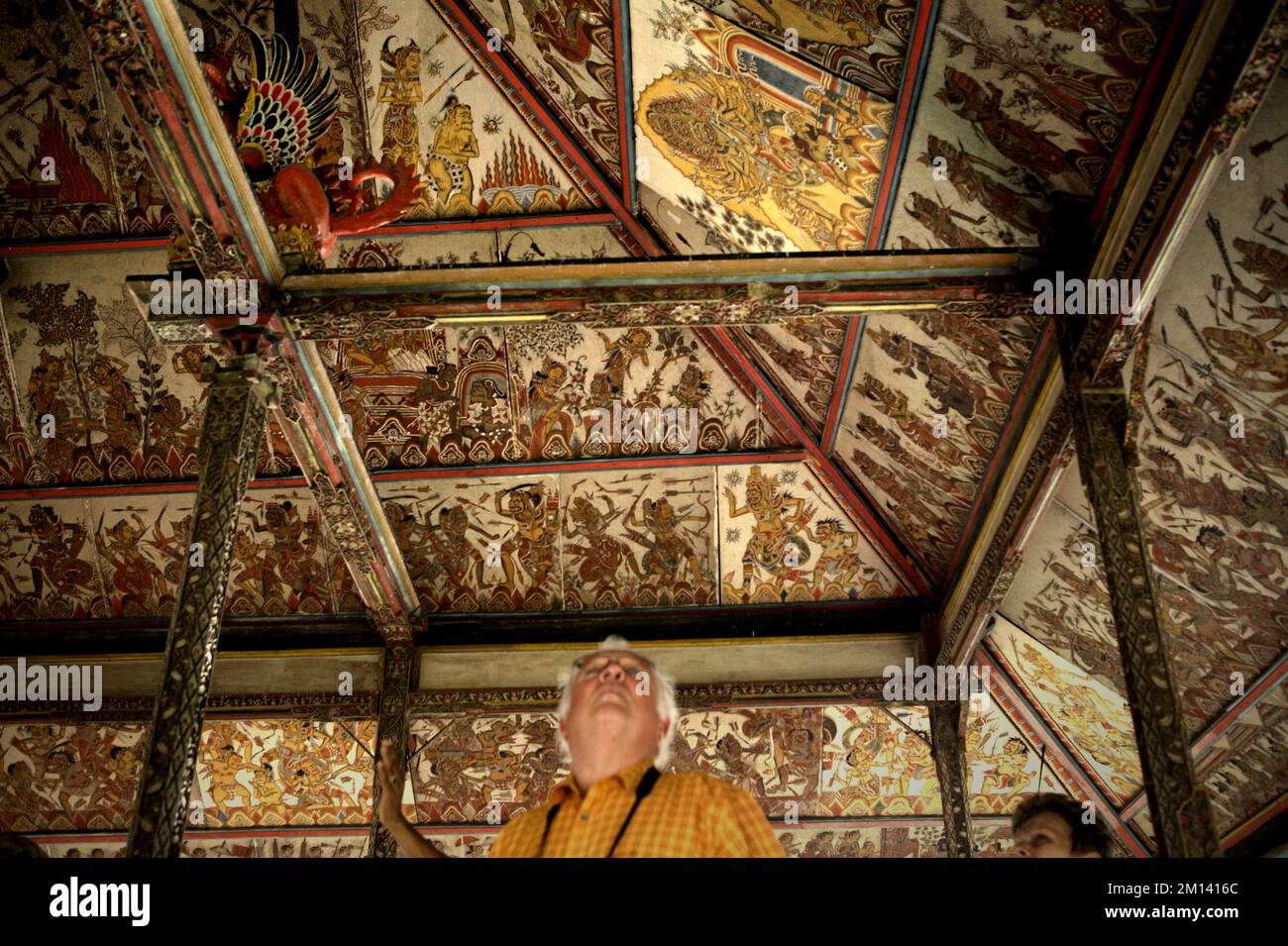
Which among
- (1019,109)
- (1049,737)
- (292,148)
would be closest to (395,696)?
(292,148)

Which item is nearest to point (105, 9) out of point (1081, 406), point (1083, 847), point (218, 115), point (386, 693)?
point (218, 115)

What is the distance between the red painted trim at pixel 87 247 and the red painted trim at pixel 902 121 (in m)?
5.66

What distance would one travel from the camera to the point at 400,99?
781cm

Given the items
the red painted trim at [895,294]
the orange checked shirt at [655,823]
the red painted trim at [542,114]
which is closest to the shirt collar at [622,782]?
the orange checked shirt at [655,823]

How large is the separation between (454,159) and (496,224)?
1.98 ft

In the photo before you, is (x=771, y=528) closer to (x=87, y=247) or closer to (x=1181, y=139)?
(x=1181, y=139)

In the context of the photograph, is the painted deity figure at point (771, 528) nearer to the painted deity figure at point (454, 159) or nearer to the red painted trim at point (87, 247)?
the painted deity figure at point (454, 159)

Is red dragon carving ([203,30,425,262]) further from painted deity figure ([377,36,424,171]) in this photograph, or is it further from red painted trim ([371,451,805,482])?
red painted trim ([371,451,805,482])

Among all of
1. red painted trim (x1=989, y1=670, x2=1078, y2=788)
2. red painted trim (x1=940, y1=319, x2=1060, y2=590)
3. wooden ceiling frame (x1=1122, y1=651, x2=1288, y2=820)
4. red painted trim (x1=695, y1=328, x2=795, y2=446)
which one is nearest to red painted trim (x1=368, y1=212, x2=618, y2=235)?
red painted trim (x1=695, y1=328, x2=795, y2=446)

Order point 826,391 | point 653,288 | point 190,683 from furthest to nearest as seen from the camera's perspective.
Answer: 1. point 826,391
2. point 653,288
3. point 190,683

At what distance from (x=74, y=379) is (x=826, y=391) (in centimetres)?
629

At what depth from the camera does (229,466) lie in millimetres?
5598

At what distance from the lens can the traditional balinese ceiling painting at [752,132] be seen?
5.79 metres

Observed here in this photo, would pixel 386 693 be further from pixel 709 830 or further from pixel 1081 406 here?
pixel 709 830
